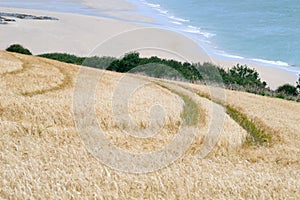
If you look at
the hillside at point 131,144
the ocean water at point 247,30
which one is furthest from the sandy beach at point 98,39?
the hillside at point 131,144

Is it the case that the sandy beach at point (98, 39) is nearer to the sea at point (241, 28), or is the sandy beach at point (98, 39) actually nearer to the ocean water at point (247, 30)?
the sea at point (241, 28)

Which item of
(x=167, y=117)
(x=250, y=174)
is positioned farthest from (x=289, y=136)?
(x=250, y=174)

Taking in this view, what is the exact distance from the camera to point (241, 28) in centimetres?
9362

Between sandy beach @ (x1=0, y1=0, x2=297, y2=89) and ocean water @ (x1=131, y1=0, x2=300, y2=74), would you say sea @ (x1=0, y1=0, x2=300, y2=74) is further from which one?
sandy beach @ (x1=0, y1=0, x2=297, y2=89)

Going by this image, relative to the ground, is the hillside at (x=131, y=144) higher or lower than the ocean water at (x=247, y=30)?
lower

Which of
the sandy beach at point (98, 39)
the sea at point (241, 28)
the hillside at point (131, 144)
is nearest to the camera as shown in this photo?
the hillside at point (131, 144)

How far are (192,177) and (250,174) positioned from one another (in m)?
1.37

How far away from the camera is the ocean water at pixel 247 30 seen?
67688 millimetres

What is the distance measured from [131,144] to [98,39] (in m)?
59.4

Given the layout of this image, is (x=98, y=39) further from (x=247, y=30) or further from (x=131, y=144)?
(x=131, y=144)

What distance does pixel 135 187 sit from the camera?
6691mm

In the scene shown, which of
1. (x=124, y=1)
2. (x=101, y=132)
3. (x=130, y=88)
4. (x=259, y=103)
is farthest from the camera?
(x=124, y=1)

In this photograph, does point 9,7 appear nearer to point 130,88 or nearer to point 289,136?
point 130,88

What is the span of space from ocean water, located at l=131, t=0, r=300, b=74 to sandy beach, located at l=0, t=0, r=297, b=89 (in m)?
6.50
